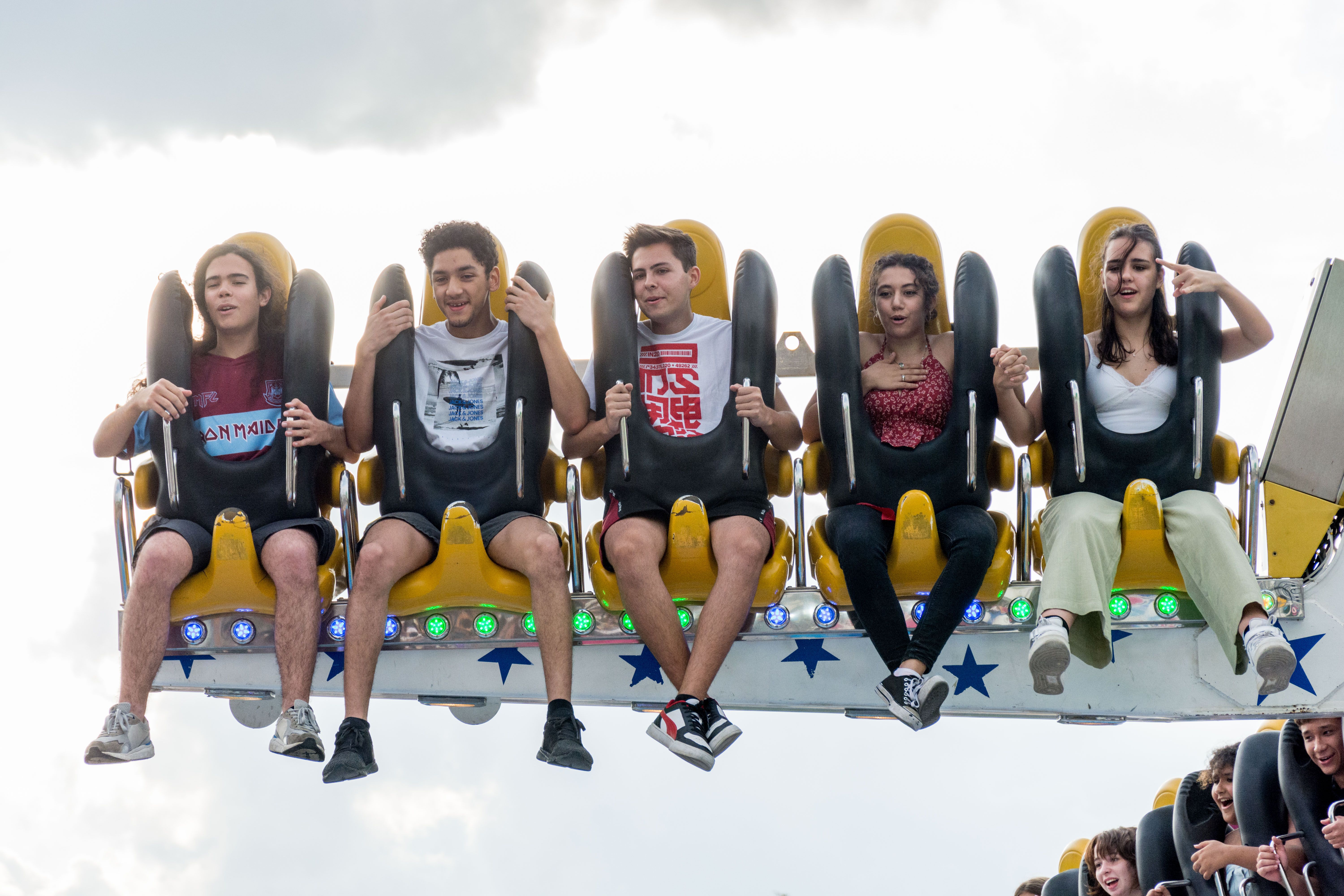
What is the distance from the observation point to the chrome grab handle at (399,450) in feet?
14.1

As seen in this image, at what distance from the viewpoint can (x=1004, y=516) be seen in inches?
166

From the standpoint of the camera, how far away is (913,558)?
400 cm

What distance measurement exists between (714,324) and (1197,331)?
154cm

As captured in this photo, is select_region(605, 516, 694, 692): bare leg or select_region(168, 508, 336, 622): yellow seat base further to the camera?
select_region(168, 508, 336, 622): yellow seat base

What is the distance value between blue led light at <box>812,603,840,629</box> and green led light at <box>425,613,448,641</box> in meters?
1.20

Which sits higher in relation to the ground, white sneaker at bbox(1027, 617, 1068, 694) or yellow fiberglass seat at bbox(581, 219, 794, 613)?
yellow fiberglass seat at bbox(581, 219, 794, 613)

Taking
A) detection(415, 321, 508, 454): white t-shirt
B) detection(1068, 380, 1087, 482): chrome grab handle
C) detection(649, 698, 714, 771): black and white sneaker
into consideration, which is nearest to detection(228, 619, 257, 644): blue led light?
detection(415, 321, 508, 454): white t-shirt

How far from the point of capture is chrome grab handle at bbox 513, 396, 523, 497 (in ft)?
13.9

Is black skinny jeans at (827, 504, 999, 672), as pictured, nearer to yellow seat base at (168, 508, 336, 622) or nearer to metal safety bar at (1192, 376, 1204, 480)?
metal safety bar at (1192, 376, 1204, 480)

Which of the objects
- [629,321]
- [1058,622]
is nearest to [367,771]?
[629,321]

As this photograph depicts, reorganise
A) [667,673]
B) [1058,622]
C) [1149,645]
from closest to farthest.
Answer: [1058,622] → [667,673] → [1149,645]

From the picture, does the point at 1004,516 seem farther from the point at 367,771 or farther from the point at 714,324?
the point at 367,771

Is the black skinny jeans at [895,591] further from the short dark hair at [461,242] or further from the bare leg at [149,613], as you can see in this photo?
the bare leg at [149,613]

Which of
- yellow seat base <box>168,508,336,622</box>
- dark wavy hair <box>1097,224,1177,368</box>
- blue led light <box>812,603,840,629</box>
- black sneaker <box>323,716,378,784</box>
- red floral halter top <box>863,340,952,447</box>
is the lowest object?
black sneaker <box>323,716,378,784</box>
